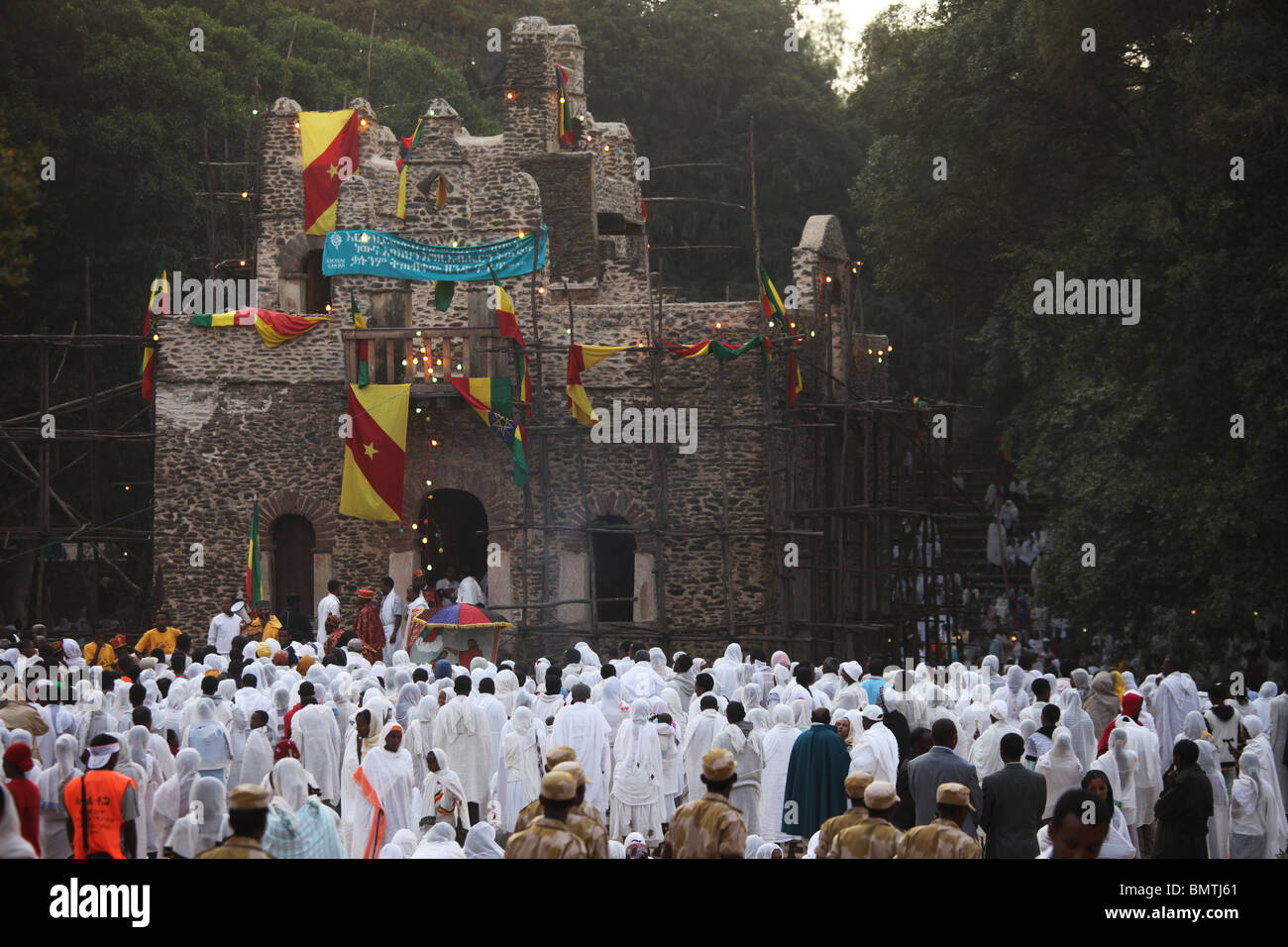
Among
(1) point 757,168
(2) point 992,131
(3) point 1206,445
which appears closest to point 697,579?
(3) point 1206,445

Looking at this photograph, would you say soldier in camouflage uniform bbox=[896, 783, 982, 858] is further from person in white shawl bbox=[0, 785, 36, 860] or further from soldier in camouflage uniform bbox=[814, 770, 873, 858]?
person in white shawl bbox=[0, 785, 36, 860]

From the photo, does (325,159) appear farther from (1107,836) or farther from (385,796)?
(1107,836)

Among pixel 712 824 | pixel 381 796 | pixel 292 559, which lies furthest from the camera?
pixel 292 559

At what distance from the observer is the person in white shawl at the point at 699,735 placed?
15.5m

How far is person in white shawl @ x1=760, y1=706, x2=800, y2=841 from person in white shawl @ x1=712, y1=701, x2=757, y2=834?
0.36 feet

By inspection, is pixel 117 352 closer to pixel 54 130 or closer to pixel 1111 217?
pixel 54 130

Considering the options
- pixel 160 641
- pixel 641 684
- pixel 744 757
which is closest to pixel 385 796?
pixel 744 757

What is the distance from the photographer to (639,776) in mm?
15562

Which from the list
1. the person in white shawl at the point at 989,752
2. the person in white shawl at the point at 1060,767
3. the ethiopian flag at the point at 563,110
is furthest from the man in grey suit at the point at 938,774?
the ethiopian flag at the point at 563,110

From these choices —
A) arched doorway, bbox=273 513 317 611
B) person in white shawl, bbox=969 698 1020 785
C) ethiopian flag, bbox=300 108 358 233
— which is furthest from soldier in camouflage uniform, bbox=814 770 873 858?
ethiopian flag, bbox=300 108 358 233

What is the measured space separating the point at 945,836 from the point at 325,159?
72.1ft

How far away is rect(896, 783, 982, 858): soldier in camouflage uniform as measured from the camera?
30.1 feet

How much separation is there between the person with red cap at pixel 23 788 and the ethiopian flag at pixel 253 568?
15.0 meters

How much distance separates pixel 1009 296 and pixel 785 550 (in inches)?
307
